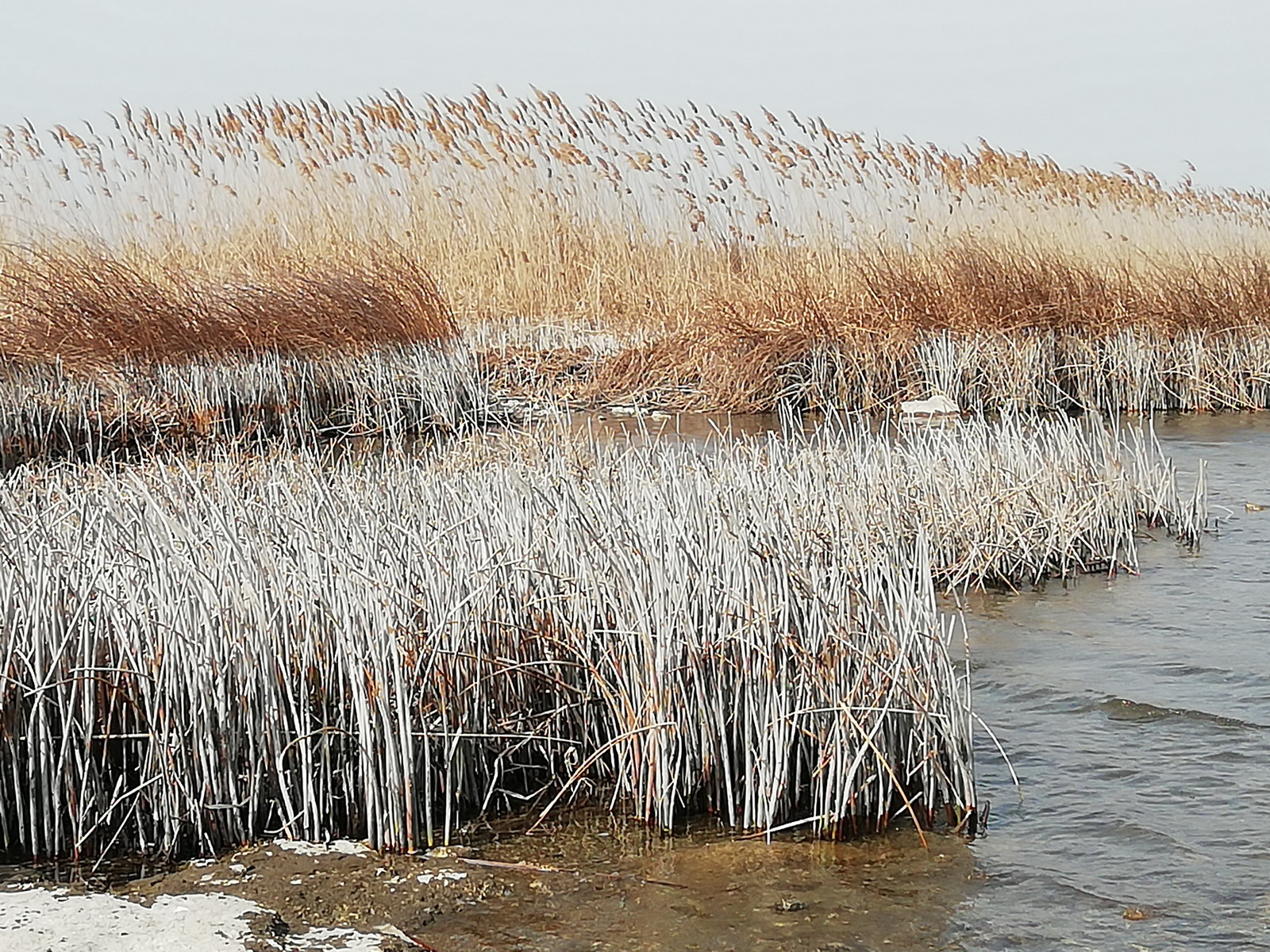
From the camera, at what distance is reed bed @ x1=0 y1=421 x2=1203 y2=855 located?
292 cm

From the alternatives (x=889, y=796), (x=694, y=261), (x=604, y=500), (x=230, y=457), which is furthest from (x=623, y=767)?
(x=694, y=261)

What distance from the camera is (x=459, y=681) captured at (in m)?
3.12

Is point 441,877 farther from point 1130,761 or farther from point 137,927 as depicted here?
point 1130,761

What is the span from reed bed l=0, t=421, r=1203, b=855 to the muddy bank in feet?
0.34

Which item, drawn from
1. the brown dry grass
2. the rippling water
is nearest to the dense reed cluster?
the brown dry grass

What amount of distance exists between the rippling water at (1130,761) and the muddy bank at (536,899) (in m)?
0.19

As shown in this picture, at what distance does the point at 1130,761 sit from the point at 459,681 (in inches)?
65.5

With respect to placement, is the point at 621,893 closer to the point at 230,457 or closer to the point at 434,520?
the point at 434,520

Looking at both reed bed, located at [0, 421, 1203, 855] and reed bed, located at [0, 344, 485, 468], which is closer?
reed bed, located at [0, 421, 1203, 855]

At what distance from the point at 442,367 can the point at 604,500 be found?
6023mm

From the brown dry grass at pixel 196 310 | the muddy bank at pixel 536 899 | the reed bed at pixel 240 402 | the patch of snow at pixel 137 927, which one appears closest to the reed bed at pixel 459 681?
the muddy bank at pixel 536 899

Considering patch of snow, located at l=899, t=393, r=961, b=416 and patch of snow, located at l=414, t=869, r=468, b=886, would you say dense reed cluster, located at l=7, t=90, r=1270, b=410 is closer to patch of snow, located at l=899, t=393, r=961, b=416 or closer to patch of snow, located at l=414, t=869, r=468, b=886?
patch of snow, located at l=899, t=393, r=961, b=416

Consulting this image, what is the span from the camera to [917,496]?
5.73 meters

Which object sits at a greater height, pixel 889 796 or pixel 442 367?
pixel 442 367
